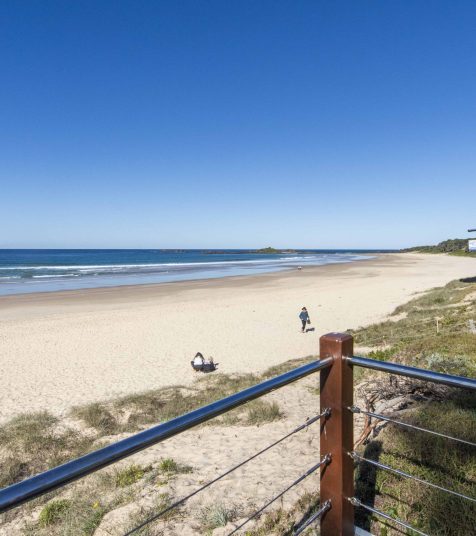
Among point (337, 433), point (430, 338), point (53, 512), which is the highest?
point (337, 433)

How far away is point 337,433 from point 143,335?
1366 cm

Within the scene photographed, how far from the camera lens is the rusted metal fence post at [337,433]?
6.48 ft

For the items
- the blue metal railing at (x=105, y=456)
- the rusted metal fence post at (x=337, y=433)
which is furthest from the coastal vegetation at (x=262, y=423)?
the blue metal railing at (x=105, y=456)

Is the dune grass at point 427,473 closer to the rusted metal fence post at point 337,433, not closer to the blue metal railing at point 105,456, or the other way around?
the rusted metal fence post at point 337,433

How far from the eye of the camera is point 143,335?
14.9 meters

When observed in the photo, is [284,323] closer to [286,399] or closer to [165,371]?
[165,371]

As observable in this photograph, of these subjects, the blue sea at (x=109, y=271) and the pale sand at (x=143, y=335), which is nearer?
the pale sand at (x=143, y=335)

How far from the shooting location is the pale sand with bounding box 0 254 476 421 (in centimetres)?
975

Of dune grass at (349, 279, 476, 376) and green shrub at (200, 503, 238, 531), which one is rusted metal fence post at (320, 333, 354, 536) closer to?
green shrub at (200, 503, 238, 531)

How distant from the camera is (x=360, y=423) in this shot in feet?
16.9

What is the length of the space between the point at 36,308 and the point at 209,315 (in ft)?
34.2

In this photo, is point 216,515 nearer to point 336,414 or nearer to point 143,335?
point 336,414

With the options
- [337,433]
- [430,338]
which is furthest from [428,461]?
[430,338]

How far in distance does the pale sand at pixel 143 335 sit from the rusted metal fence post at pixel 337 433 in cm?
719
